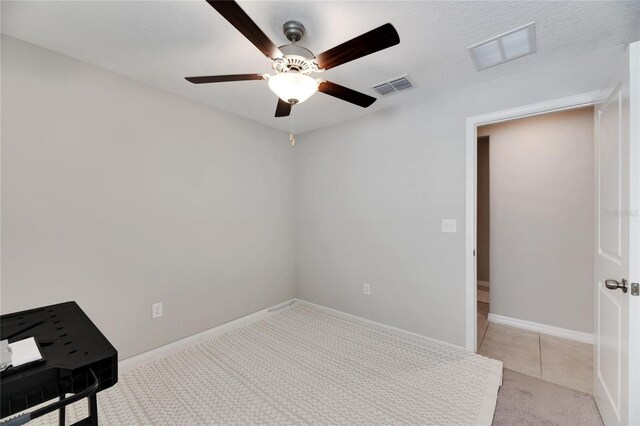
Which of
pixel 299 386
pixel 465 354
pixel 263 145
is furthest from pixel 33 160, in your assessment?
pixel 465 354

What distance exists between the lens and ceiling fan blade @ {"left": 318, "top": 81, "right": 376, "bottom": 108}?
1576 mm

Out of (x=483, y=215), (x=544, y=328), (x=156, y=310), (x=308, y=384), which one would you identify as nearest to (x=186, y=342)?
(x=156, y=310)

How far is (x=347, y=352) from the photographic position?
7.75 ft

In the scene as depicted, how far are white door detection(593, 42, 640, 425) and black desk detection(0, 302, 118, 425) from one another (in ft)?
6.80

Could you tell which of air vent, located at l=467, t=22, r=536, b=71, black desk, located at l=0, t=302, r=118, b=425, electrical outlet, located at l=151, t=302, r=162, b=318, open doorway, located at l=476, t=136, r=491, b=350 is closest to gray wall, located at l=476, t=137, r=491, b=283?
open doorway, located at l=476, t=136, r=491, b=350

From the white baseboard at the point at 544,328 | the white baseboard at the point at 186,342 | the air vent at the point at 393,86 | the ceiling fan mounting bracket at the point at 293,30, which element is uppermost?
the air vent at the point at 393,86

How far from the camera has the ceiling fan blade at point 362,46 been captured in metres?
1.13

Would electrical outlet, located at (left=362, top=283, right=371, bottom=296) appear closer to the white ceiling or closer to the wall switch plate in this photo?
the wall switch plate

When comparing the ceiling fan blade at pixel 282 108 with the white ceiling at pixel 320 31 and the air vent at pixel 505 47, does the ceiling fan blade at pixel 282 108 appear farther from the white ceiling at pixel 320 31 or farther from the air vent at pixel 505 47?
the air vent at pixel 505 47

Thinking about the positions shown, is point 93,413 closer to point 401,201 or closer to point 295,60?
point 295,60

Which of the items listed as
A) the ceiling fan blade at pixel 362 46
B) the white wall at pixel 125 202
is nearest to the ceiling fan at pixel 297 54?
the ceiling fan blade at pixel 362 46

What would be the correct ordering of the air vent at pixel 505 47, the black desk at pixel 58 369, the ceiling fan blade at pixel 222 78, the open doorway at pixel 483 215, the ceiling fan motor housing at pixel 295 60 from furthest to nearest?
the open doorway at pixel 483 215 < the air vent at pixel 505 47 < the ceiling fan blade at pixel 222 78 < the ceiling fan motor housing at pixel 295 60 < the black desk at pixel 58 369

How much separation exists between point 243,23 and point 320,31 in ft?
2.06

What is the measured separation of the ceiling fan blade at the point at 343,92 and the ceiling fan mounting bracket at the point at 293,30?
298 millimetres
